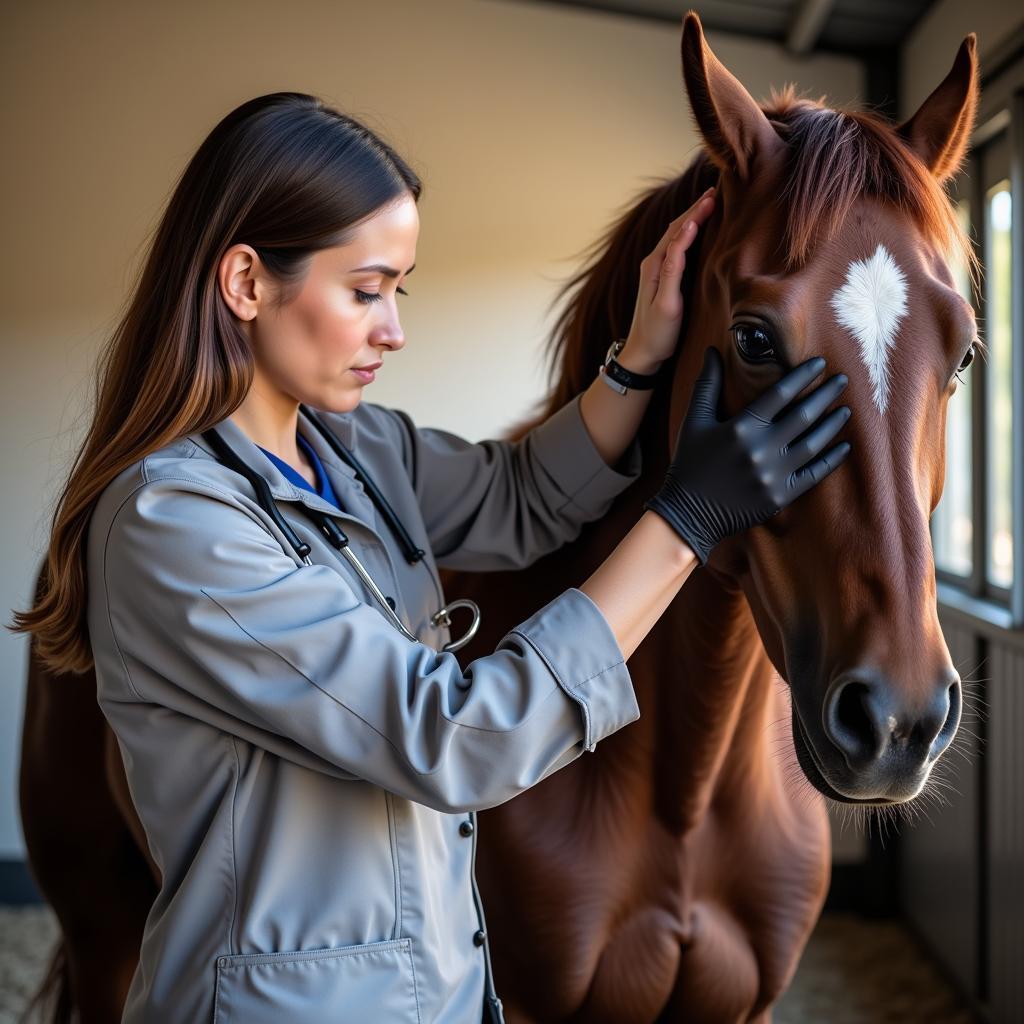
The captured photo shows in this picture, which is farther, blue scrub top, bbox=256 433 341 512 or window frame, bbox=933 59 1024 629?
window frame, bbox=933 59 1024 629

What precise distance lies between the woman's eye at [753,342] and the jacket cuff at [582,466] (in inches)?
12.9

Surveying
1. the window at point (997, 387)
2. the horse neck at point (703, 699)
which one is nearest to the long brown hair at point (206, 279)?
the horse neck at point (703, 699)

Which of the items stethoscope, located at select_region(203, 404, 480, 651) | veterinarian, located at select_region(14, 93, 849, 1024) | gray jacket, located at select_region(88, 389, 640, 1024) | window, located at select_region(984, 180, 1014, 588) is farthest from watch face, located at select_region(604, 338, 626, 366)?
window, located at select_region(984, 180, 1014, 588)

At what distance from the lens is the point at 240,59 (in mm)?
3582

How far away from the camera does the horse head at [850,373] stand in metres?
0.85

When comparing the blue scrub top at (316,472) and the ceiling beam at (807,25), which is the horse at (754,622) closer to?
the blue scrub top at (316,472)

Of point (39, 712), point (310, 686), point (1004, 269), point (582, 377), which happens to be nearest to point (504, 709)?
point (310, 686)

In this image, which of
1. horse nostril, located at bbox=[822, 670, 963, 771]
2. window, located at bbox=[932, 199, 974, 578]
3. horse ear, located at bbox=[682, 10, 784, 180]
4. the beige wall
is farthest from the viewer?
the beige wall

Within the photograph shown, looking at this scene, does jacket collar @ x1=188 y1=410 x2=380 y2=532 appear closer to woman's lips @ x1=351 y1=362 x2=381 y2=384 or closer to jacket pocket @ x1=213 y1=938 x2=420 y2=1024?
woman's lips @ x1=351 y1=362 x2=381 y2=384

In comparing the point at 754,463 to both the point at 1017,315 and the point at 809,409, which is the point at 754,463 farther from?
the point at 1017,315

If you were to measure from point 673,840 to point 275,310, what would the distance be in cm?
84

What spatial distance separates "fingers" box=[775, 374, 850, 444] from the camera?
89 centimetres

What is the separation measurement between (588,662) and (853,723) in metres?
0.24

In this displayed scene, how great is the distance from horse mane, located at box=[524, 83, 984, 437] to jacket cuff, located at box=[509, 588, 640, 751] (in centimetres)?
40
